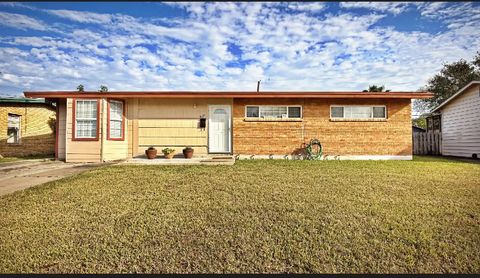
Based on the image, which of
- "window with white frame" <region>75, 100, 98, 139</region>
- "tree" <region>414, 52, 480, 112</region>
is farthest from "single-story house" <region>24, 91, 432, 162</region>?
"tree" <region>414, 52, 480, 112</region>

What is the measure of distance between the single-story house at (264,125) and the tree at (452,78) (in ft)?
84.4

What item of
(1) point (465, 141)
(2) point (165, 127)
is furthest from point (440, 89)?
(2) point (165, 127)

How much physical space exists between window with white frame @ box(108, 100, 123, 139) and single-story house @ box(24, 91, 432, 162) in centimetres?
5

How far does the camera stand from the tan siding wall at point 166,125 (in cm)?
1188

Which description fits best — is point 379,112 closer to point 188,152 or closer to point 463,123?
point 463,123

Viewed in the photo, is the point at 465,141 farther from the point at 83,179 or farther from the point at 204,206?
the point at 83,179

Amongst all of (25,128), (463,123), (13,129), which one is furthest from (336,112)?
(13,129)

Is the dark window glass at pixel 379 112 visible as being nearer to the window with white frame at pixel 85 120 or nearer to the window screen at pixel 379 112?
the window screen at pixel 379 112

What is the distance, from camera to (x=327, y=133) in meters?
Result: 11.9

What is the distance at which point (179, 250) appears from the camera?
3.21 meters

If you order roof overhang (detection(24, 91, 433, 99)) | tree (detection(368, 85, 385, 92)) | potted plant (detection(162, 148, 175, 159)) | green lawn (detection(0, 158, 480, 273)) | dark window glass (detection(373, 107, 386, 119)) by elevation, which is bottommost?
green lawn (detection(0, 158, 480, 273))

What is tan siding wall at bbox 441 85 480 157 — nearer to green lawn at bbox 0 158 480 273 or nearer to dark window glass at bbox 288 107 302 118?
dark window glass at bbox 288 107 302 118

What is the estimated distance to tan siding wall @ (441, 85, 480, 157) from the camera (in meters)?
13.5

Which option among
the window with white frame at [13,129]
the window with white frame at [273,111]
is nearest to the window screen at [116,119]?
the window with white frame at [273,111]
